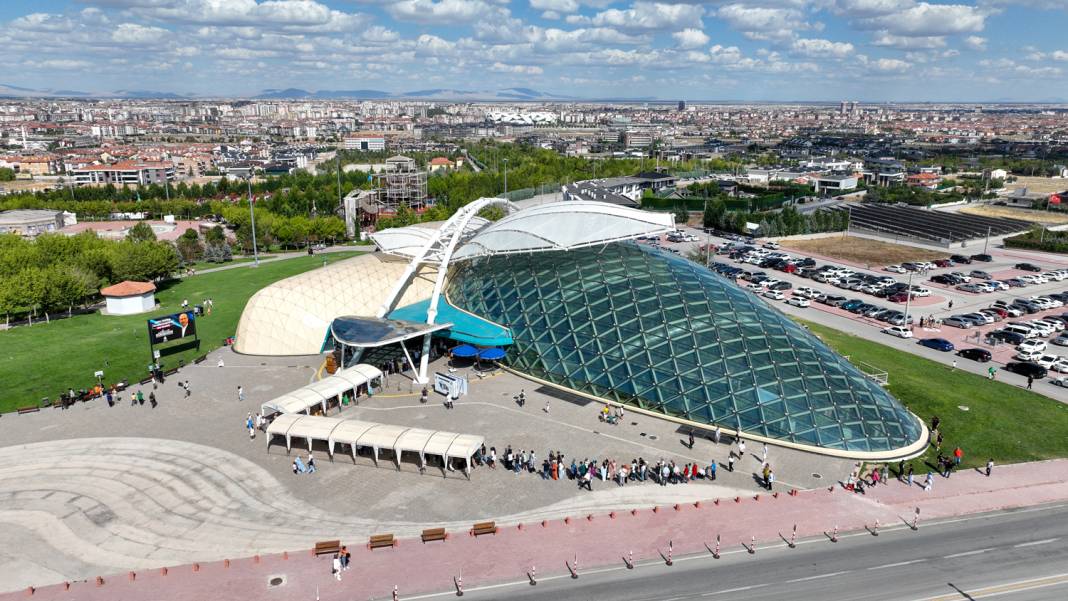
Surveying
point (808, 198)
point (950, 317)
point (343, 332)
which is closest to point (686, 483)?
point (343, 332)

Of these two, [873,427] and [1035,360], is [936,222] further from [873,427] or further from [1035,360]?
[873,427]

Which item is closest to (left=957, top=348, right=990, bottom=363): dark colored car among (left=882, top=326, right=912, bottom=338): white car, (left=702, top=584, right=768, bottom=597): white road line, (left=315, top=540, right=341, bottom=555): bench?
(left=882, top=326, right=912, bottom=338): white car

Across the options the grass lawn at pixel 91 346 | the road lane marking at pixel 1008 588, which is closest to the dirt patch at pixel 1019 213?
the road lane marking at pixel 1008 588

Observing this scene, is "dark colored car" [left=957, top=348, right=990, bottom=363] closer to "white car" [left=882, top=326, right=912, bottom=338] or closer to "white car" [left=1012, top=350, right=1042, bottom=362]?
"white car" [left=1012, top=350, right=1042, bottom=362]

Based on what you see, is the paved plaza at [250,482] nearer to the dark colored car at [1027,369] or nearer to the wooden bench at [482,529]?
the wooden bench at [482,529]

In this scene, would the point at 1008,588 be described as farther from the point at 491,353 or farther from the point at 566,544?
the point at 491,353

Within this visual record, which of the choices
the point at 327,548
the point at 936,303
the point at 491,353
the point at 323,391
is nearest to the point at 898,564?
the point at 327,548
